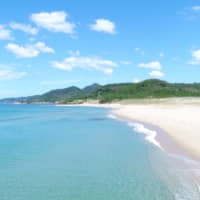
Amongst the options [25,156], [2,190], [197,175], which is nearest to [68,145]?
[25,156]

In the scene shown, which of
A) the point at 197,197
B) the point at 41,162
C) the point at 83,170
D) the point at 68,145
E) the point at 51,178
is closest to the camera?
the point at 197,197

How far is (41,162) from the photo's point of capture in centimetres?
1380

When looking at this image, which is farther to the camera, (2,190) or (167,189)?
(2,190)

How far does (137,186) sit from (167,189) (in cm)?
142

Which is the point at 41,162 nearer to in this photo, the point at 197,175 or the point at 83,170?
the point at 83,170

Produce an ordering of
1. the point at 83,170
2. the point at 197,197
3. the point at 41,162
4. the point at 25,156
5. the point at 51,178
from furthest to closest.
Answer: the point at 25,156 < the point at 41,162 < the point at 83,170 < the point at 51,178 < the point at 197,197

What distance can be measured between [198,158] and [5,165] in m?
13.4

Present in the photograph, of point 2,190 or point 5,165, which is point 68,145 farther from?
point 2,190

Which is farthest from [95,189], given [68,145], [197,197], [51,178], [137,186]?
[68,145]

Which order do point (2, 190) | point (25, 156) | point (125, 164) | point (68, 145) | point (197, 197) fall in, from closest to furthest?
point (197, 197)
point (2, 190)
point (125, 164)
point (25, 156)
point (68, 145)

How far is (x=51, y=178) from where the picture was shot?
10883 mm

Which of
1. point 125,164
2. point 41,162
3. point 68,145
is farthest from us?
point 68,145

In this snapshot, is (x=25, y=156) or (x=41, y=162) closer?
(x=41, y=162)

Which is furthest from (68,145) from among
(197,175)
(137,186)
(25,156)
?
(197,175)
